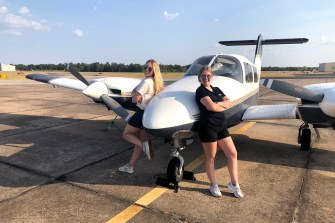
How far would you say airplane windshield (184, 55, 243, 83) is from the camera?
298 inches

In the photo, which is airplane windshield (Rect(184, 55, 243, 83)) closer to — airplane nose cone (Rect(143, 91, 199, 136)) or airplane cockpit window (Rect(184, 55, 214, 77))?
airplane cockpit window (Rect(184, 55, 214, 77))

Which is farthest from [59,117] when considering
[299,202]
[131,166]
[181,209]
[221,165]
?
[299,202]

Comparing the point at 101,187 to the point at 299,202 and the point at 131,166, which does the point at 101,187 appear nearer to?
the point at 131,166

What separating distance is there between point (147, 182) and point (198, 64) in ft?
12.0

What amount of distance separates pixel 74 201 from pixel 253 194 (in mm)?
3121

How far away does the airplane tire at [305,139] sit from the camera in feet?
25.6

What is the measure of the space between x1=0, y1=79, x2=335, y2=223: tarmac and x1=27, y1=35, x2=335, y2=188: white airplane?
30.5 inches

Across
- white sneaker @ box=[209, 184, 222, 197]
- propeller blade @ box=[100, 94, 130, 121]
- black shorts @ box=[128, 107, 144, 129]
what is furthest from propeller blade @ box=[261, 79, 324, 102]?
propeller blade @ box=[100, 94, 130, 121]

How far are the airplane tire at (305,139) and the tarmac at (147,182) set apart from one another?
217mm

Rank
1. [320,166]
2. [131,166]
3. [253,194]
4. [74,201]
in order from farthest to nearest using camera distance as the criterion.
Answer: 1. [320,166]
2. [131,166]
3. [253,194]
4. [74,201]

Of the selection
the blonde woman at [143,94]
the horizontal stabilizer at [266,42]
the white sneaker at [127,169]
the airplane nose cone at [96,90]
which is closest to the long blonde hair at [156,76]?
the blonde woman at [143,94]

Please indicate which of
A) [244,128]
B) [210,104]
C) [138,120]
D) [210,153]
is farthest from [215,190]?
[244,128]

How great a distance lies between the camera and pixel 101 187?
18.0 ft

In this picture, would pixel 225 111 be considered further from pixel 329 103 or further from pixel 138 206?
pixel 138 206
